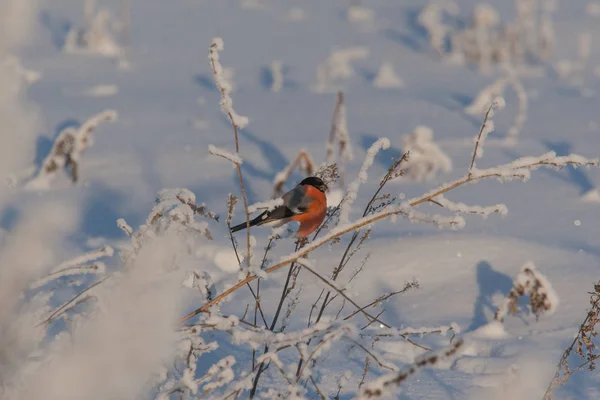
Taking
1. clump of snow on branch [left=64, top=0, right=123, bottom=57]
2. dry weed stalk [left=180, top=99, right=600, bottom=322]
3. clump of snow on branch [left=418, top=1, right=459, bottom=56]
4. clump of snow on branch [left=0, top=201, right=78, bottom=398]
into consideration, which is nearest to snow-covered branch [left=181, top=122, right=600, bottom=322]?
dry weed stalk [left=180, top=99, right=600, bottom=322]

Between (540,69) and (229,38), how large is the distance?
4.36 m

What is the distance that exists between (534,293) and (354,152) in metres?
3.35

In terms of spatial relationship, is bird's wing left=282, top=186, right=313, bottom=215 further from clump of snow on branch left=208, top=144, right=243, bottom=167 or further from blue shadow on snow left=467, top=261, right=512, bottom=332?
blue shadow on snow left=467, top=261, right=512, bottom=332

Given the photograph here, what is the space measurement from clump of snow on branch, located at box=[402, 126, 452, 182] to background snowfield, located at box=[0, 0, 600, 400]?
78 mm

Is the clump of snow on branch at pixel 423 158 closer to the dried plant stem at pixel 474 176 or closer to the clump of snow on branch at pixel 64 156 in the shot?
the clump of snow on branch at pixel 64 156

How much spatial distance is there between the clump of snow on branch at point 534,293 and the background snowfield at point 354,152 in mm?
48

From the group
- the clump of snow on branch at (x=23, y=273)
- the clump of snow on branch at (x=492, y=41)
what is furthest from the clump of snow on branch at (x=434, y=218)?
the clump of snow on branch at (x=492, y=41)

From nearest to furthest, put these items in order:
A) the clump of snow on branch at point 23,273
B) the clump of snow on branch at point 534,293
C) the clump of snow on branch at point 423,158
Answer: the clump of snow on branch at point 23,273
the clump of snow on branch at point 534,293
the clump of snow on branch at point 423,158

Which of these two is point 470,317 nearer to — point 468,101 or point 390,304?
point 390,304

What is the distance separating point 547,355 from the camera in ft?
9.03

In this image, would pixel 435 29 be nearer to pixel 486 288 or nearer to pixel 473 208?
pixel 486 288

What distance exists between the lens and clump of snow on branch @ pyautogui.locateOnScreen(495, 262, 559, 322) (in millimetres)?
3152

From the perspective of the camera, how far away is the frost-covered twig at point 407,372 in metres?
0.95

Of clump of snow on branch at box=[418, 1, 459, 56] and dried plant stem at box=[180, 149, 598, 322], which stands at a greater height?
clump of snow on branch at box=[418, 1, 459, 56]
